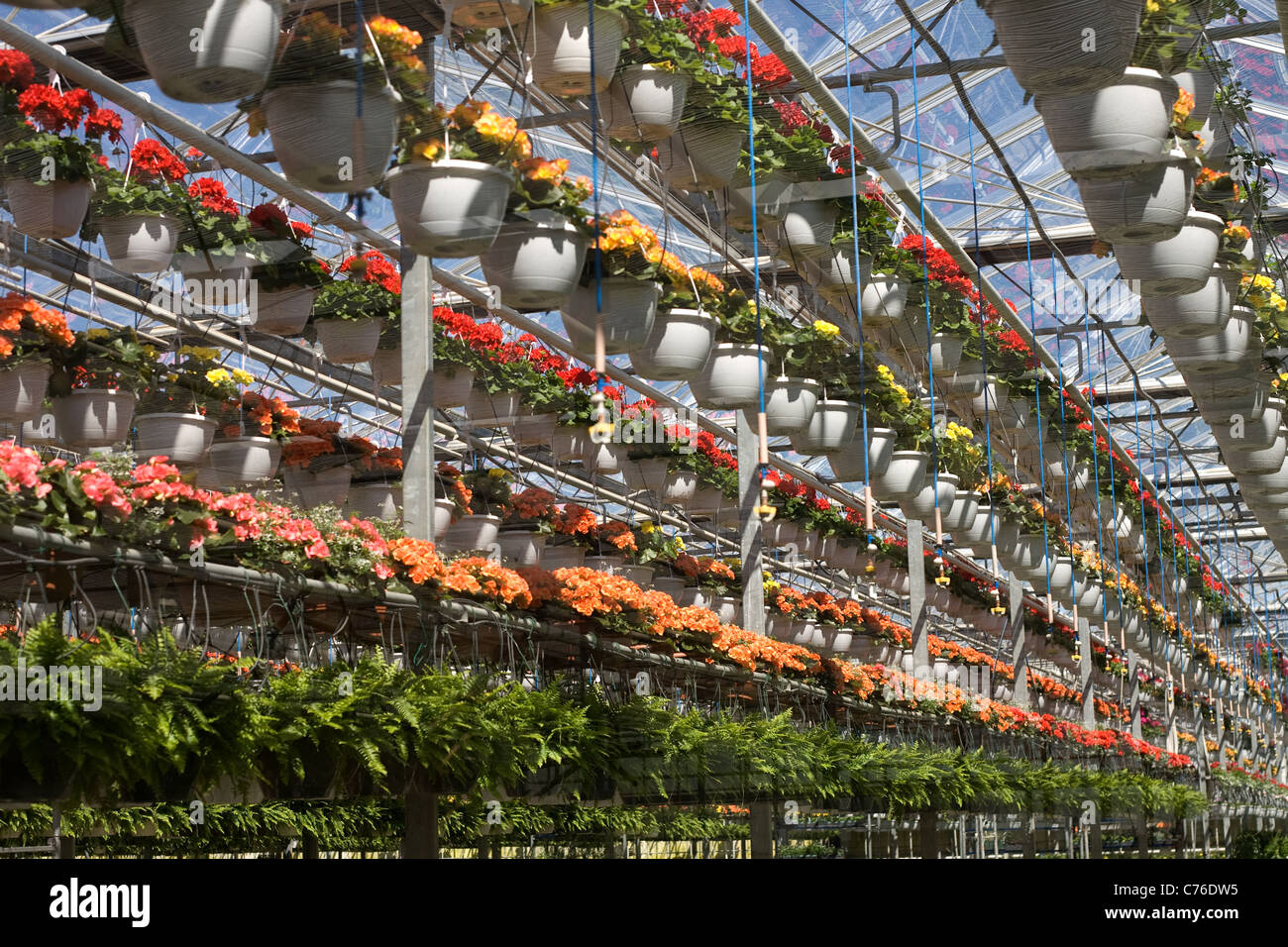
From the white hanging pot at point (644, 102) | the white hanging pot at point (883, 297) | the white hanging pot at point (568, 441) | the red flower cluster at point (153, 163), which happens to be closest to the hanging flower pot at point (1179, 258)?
the white hanging pot at point (883, 297)

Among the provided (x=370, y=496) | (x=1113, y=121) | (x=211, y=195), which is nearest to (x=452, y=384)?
(x=370, y=496)

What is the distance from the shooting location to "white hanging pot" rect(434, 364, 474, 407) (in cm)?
785

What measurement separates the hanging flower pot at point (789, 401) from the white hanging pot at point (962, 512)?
3.08m

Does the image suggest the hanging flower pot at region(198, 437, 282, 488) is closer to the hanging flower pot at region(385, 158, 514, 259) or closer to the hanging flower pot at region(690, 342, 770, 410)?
the hanging flower pot at region(690, 342, 770, 410)

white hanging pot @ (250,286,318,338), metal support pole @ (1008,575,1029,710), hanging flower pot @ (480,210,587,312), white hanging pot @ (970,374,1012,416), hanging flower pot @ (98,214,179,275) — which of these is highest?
white hanging pot @ (970,374,1012,416)

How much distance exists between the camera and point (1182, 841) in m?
11.4

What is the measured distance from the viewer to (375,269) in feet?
22.5

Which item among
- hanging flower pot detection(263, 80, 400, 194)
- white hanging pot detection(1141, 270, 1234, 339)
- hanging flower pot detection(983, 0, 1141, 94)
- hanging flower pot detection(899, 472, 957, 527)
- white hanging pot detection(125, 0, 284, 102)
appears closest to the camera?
white hanging pot detection(125, 0, 284, 102)

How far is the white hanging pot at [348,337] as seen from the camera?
6.75m

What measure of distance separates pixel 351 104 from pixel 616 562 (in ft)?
18.6

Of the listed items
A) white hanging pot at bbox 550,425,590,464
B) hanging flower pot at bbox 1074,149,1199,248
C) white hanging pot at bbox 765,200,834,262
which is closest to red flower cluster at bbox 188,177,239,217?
white hanging pot at bbox 765,200,834,262

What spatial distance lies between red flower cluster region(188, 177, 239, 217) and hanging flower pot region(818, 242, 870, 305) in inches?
99.5

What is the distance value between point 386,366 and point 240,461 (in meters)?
1.53
